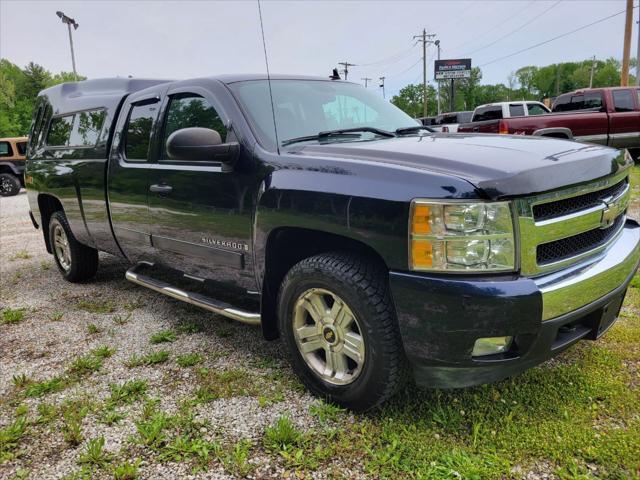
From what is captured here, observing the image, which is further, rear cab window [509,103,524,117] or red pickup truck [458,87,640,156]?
rear cab window [509,103,524,117]

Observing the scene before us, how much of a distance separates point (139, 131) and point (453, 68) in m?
59.7

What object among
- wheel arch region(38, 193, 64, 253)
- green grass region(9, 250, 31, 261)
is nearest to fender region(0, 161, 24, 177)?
green grass region(9, 250, 31, 261)

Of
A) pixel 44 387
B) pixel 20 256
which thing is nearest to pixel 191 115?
pixel 44 387

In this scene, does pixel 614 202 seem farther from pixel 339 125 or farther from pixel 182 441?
pixel 182 441

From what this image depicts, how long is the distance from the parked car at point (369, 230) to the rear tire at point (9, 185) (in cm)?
1607

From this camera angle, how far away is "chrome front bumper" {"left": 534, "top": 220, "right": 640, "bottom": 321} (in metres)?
2.10

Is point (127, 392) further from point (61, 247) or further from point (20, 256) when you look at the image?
Answer: point (20, 256)

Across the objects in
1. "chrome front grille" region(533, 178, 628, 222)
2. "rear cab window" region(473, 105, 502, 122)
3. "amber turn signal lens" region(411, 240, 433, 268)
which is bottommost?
"amber turn signal lens" region(411, 240, 433, 268)

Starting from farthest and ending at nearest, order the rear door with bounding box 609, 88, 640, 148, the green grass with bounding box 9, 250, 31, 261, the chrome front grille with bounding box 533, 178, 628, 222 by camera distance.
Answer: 1. the rear door with bounding box 609, 88, 640, 148
2. the green grass with bounding box 9, 250, 31, 261
3. the chrome front grille with bounding box 533, 178, 628, 222

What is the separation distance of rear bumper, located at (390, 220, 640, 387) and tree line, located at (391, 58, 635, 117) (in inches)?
3187

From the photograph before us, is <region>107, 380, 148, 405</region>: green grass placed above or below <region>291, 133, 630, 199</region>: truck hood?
below

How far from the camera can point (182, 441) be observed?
7.90 ft

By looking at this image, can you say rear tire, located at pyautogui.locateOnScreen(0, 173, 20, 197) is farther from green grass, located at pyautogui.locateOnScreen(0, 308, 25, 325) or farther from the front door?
the front door

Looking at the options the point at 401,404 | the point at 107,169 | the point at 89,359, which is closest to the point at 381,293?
the point at 401,404
